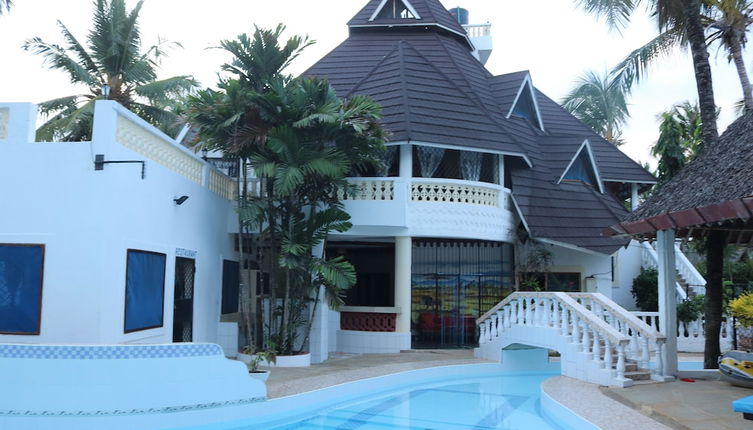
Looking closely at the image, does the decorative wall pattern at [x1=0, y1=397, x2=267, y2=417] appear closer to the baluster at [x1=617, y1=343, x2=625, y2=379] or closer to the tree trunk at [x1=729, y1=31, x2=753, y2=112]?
the baluster at [x1=617, y1=343, x2=625, y2=379]

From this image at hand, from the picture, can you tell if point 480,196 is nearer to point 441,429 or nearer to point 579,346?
point 579,346

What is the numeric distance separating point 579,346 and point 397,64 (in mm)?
9583

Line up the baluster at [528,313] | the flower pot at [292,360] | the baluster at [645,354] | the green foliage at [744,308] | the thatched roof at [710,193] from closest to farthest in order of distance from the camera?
the thatched roof at [710,193], the green foliage at [744,308], the baluster at [645,354], the flower pot at [292,360], the baluster at [528,313]

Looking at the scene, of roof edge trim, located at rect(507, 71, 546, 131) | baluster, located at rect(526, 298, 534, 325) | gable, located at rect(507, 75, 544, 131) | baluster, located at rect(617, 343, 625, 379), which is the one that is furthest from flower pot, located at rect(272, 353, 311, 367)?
gable, located at rect(507, 75, 544, 131)

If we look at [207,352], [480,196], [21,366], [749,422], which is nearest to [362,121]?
[480,196]

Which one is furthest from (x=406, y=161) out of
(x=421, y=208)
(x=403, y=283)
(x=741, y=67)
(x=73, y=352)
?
(x=73, y=352)

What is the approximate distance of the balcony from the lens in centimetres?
1520

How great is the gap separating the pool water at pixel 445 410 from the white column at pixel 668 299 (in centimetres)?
228

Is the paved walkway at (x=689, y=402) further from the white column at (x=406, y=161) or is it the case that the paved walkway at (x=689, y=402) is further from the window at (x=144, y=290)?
the window at (x=144, y=290)

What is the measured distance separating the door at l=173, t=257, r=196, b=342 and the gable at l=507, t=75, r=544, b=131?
36.3 feet

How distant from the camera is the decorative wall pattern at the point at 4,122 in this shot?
9.55m

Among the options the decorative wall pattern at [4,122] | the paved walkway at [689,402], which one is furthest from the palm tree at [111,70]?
the paved walkway at [689,402]

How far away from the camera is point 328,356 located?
14.7 meters

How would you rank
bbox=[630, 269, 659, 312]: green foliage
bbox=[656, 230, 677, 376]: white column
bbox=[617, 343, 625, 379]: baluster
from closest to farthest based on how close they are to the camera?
bbox=[617, 343, 625, 379]: baluster
bbox=[656, 230, 677, 376]: white column
bbox=[630, 269, 659, 312]: green foliage
